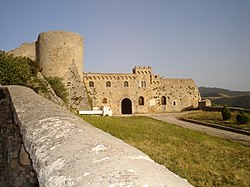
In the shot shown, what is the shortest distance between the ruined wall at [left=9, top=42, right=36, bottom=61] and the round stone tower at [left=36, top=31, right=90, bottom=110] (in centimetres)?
47

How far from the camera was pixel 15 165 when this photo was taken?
137 inches

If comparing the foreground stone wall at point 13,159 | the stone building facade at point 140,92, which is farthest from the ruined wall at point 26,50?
the foreground stone wall at point 13,159

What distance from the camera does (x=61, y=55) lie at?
22.4 metres

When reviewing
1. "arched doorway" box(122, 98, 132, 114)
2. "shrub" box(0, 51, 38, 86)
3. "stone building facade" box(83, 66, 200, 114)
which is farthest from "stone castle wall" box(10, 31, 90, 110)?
"shrub" box(0, 51, 38, 86)

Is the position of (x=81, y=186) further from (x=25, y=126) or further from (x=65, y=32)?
(x=65, y=32)

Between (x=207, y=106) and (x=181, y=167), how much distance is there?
27083mm

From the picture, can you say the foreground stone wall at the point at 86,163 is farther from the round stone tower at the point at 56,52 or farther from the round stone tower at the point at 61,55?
the round stone tower at the point at 56,52

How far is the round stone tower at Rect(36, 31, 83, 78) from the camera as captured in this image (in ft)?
73.0

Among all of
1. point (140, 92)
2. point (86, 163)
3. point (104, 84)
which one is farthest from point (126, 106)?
point (86, 163)

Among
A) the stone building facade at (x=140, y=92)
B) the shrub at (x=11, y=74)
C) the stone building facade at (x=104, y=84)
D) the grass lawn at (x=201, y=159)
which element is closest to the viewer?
the grass lawn at (x=201, y=159)

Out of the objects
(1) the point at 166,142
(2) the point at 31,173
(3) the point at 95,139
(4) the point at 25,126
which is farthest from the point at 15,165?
(1) the point at 166,142

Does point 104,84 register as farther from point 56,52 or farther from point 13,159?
point 13,159

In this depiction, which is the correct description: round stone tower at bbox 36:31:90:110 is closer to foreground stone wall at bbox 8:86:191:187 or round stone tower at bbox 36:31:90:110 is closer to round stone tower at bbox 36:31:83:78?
round stone tower at bbox 36:31:83:78

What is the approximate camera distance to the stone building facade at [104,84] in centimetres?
2241
